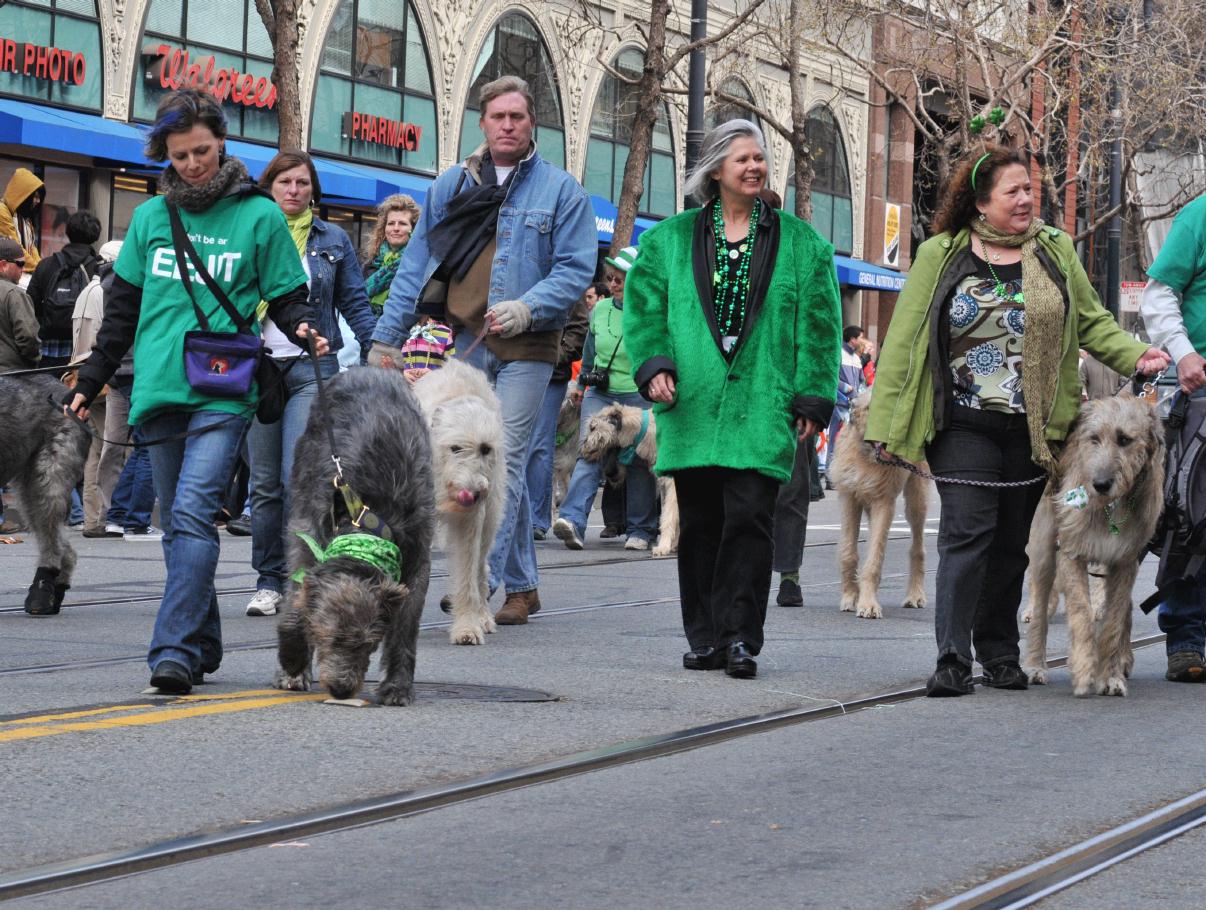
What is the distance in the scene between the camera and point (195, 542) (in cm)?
709

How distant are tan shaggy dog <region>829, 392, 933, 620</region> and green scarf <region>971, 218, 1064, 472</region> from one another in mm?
3234

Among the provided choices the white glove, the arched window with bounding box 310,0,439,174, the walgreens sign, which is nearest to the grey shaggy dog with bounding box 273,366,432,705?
the white glove

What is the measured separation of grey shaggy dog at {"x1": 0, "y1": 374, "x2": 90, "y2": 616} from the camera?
33.0ft

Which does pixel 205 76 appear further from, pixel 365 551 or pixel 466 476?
pixel 365 551

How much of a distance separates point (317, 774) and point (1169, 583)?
4.10m

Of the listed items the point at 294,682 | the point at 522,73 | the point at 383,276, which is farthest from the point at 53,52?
the point at 294,682

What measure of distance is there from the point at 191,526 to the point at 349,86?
23.2 metres

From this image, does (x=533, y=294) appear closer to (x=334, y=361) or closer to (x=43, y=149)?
(x=334, y=361)

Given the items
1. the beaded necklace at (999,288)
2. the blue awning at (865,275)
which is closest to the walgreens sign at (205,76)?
the blue awning at (865,275)

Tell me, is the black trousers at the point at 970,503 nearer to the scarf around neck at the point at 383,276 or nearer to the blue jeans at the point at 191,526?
the blue jeans at the point at 191,526

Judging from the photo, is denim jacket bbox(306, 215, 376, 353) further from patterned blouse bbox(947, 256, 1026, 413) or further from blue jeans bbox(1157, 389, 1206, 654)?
blue jeans bbox(1157, 389, 1206, 654)

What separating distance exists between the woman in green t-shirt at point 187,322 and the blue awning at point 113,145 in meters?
12.4

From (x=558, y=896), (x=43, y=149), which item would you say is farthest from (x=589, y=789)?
(x=43, y=149)

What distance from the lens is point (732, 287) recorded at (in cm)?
807
